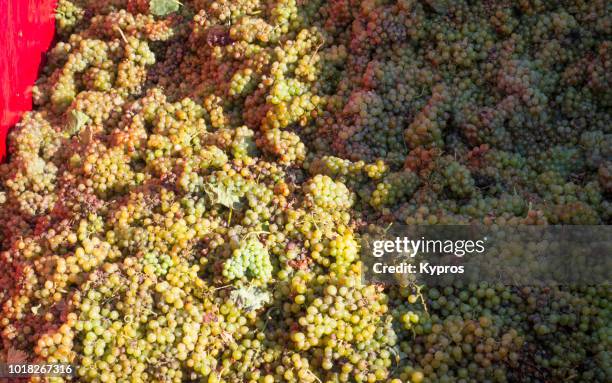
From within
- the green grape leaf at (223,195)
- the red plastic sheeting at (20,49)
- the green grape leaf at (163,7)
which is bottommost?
the green grape leaf at (223,195)

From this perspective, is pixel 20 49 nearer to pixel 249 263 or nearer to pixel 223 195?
pixel 223 195

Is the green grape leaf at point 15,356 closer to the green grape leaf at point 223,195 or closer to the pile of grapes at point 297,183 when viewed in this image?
the pile of grapes at point 297,183

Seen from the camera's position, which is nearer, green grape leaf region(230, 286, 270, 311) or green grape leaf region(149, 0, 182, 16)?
green grape leaf region(230, 286, 270, 311)

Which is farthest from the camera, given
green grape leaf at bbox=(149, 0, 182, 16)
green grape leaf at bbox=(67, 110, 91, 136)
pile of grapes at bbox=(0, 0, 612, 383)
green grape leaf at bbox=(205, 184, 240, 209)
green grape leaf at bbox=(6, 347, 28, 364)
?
green grape leaf at bbox=(149, 0, 182, 16)

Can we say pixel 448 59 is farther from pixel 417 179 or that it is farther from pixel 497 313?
pixel 497 313

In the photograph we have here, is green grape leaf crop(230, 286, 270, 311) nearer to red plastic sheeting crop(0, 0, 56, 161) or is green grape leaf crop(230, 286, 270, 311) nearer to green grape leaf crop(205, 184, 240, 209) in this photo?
green grape leaf crop(205, 184, 240, 209)

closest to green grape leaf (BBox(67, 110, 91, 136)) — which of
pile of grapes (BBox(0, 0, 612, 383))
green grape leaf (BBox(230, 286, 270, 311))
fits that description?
pile of grapes (BBox(0, 0, 612, 383))

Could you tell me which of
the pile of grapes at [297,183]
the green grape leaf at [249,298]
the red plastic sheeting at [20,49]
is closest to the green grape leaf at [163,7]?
the pile of grapes at [297,183]
